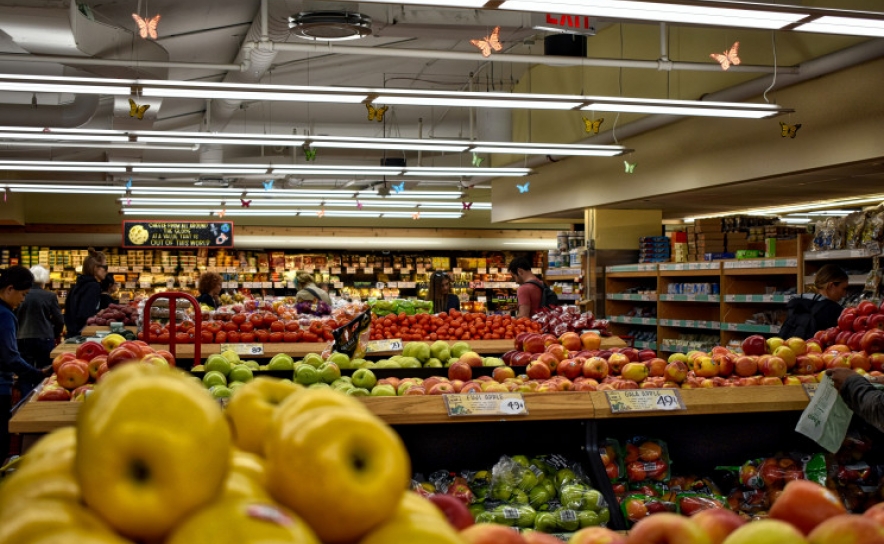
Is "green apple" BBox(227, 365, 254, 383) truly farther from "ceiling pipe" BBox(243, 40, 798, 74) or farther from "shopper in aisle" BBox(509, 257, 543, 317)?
"shopper in aisle" BBox(509, 257, 543, 317)

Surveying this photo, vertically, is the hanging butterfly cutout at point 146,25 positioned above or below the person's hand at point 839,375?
above

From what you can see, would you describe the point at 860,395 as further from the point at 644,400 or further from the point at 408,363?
the point at 408,363

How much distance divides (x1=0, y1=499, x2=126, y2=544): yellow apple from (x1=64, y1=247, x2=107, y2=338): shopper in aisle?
31.8 ft

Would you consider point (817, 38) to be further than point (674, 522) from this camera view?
Yes

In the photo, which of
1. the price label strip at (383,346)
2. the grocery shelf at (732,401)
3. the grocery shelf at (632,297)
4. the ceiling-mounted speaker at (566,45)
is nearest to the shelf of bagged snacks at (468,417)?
the grocery shelf at (732,401)

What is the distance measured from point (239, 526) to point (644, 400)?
2669 millimetres

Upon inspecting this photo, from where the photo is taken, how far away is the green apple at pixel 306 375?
13.1 ft

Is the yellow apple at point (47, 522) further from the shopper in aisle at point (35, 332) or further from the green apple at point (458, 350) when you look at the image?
the shopper in aisle at point (35, 332)

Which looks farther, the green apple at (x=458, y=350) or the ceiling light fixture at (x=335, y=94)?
the ceiling light fixture at (x=335, y=94)

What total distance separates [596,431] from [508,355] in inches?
64.8

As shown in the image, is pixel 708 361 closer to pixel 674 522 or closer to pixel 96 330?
pixel 674 522

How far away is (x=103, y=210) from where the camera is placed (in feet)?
62.1

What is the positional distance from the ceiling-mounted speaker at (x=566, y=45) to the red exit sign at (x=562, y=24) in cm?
171

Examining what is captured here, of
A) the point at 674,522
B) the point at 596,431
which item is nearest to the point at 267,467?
the point at 674,522
